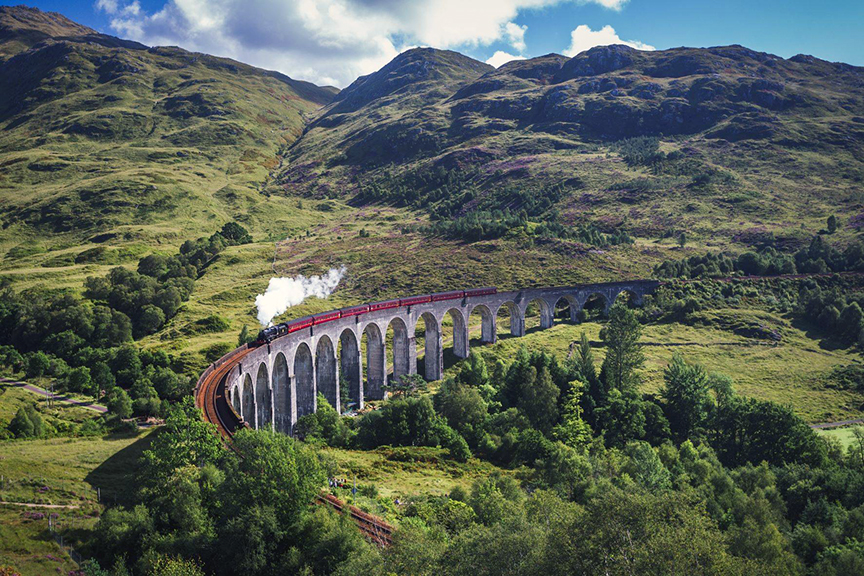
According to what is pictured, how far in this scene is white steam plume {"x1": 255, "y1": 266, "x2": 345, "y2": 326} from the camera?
8350 centimetres

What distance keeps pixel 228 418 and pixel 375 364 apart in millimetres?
33590

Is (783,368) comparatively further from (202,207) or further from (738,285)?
(202,207)

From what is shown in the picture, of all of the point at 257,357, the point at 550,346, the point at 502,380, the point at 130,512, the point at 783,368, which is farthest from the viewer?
the point at 550,346

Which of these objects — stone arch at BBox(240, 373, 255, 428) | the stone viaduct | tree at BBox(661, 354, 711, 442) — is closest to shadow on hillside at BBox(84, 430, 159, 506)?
the stone viaduct

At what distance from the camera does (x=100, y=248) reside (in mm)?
119688

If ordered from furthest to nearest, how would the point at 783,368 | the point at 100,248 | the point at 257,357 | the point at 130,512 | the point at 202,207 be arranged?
the point at 202,207
the point at 100,248
the point at 783,368
the point at 257,357
the point at 130,512

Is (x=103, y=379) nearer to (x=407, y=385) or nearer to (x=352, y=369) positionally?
(x=352, y=369)

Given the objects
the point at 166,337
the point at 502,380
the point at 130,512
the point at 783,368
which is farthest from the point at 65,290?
the point at 783,368

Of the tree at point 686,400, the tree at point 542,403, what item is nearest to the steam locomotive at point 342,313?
the tree at point 542,403

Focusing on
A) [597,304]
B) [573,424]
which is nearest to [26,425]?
[573,424]

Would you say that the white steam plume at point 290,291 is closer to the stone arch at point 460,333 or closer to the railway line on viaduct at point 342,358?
the railway line on viaduct at point 342,358

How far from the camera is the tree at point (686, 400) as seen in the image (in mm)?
59875

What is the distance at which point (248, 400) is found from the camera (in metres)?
49.0

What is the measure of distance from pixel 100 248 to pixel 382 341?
8053 centimetres
